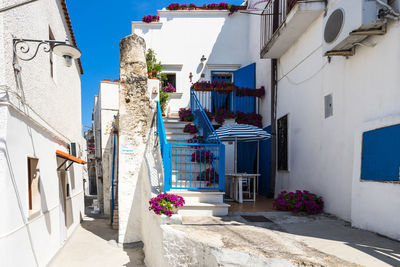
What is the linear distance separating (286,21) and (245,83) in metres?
4.21

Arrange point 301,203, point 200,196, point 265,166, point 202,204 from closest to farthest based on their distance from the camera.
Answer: point 202,204, point 200,196, point 301,203, point 265,166

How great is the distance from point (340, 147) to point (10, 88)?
5.71 m

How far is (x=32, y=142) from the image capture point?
450 centimetres

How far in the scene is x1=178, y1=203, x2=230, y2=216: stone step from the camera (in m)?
4.45

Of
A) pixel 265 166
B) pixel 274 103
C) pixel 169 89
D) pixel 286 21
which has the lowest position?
pixel 265 166

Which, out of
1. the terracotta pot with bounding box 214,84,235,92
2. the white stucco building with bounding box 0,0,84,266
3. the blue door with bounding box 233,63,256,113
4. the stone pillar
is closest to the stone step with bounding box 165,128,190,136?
the stone pillar

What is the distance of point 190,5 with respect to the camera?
10734 mm

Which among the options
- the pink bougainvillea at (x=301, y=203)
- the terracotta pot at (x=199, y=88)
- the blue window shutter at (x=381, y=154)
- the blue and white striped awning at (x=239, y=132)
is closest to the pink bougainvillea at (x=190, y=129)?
the blue and white striped awning at (x=239, y=132)

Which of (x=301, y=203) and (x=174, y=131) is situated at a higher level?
(x=174, y=131)

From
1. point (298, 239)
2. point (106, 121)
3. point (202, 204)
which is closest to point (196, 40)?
point (106, 121)

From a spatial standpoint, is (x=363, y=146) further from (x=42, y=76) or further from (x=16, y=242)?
(x=42, y=76)

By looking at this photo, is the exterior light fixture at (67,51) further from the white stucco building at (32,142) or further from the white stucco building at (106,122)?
the white stucco building at (106,122)

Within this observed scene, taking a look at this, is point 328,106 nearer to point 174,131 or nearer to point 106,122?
point 174,131

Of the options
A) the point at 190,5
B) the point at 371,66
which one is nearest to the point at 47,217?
the point at 371,66
